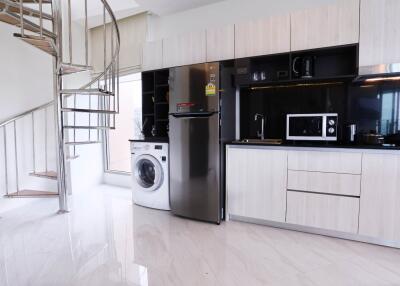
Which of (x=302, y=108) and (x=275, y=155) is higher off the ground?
(x=302, y=108)

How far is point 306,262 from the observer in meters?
1.96

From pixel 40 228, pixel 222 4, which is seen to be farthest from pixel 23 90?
pixel 222 4

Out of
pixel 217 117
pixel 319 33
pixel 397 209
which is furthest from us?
pixel 217 117

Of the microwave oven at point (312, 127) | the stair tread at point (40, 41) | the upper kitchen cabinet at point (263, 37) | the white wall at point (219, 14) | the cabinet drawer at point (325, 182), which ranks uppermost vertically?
the white wall at point (219, 14)

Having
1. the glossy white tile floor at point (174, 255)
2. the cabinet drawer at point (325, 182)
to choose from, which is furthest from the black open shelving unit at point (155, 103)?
the cabinet drawer at point (325, 182)

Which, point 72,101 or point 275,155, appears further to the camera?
point 72,101

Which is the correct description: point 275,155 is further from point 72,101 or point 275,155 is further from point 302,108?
point 72,101

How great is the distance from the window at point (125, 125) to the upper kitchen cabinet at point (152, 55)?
841 millimetres

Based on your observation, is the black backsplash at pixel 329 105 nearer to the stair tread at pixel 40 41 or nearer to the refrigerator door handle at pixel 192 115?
the refrigerator door handle at pixel 192 115

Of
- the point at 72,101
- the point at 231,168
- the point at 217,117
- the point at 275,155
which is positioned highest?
the point at 72,101

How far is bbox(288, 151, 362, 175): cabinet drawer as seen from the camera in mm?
2221

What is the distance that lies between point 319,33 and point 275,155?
4.32ft

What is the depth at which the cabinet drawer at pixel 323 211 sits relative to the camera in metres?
2.26

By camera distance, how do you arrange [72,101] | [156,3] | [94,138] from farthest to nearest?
[94,138]
[72,101]
[156,3]
